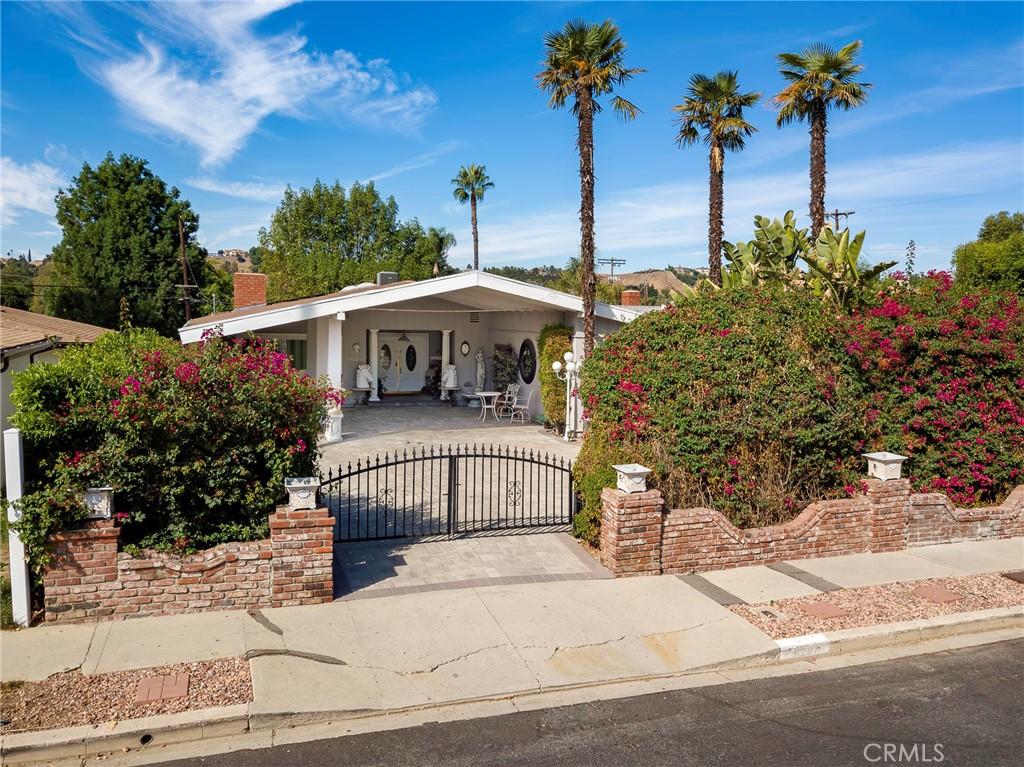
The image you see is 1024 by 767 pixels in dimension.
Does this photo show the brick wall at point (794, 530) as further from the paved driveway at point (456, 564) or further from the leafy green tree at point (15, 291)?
the leafy green tree at point (15, 291)

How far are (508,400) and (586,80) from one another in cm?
873

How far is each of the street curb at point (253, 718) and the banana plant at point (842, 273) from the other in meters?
5.60

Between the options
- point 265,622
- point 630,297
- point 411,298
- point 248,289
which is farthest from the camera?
point 248,289

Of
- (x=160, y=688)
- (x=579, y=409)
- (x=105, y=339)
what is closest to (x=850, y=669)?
(x=160, y=688)

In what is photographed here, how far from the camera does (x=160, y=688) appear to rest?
5.34m

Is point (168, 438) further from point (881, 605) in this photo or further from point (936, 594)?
point (936, 594)

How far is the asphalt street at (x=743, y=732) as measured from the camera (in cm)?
473

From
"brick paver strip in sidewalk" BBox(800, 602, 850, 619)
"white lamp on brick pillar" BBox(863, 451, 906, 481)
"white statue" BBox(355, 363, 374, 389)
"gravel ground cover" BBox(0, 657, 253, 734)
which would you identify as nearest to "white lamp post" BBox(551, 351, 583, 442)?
"white statue" BBox(355, 363, 374, 389)

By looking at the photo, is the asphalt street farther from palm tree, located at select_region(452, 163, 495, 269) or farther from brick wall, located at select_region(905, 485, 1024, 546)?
palm tree, located at select_region(452, 163, 495, 269)

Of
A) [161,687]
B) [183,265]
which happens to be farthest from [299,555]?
[183,265]

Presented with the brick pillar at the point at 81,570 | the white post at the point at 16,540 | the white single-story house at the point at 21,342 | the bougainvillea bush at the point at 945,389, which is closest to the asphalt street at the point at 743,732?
the brick pillar at the point at 81,570

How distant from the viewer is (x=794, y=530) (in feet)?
28.3

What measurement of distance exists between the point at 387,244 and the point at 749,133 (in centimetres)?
2994

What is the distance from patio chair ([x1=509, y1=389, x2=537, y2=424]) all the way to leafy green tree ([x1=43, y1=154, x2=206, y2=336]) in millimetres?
24468
